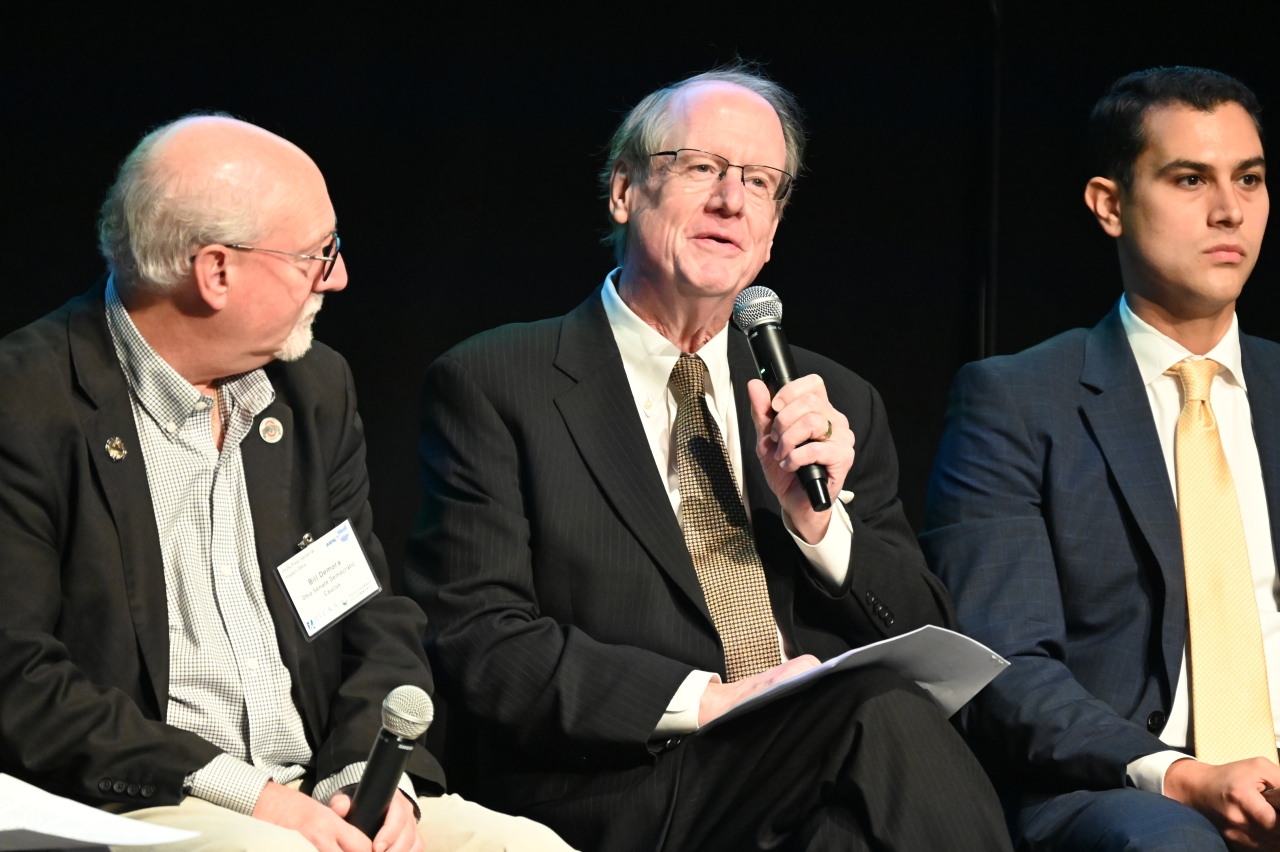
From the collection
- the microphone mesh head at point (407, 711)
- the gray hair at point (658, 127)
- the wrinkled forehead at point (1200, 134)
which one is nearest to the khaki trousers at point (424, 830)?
the microphone mesh head at point (407, 711)

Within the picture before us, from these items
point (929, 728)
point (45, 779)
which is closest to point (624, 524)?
point (929, 728)

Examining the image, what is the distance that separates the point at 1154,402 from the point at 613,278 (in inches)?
42.7

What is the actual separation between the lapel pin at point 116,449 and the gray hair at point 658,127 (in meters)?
1.13

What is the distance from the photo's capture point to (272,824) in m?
1.85

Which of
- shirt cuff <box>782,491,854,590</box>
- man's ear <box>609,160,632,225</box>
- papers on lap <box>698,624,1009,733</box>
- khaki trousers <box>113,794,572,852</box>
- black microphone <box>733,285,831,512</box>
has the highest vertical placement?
man's ear <box>609,160,632,225</box>

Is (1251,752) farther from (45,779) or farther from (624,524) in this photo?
(45,779)

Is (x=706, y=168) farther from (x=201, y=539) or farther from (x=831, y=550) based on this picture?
(x=201, y=539)

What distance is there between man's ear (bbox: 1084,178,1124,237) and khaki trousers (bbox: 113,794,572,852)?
1702mm

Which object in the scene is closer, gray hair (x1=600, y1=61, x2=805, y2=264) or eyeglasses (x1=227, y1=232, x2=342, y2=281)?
eyeglasses (x1=227, y1=232, x2=342, y2=281)

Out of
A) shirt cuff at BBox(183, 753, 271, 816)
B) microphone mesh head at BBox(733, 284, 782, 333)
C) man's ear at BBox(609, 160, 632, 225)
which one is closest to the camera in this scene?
shirt cuff at BBox(183, 753, 271, 816)

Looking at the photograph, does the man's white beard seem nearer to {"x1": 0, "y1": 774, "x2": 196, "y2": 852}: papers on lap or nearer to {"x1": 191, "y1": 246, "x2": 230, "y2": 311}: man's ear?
{"x1": 191, "y1": 246, "x2": 230, "y2": 311}: man's ear

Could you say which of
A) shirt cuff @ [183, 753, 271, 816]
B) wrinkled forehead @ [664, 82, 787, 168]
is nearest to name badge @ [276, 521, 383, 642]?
shirt cuff @ [183, 753, 271, 816]

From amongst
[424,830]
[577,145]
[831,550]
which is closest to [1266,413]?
[831,550]

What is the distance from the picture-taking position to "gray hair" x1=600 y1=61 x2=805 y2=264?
2.75 m
